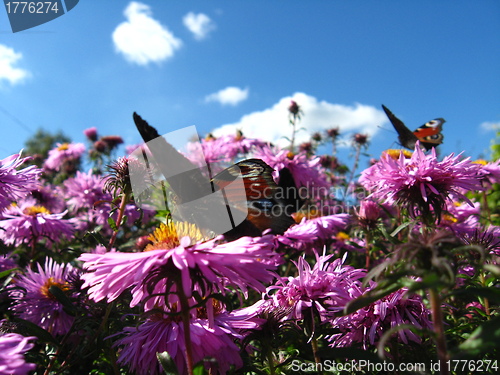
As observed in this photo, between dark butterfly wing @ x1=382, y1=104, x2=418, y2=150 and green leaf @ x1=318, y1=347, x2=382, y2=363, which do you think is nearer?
green leaf @ x1=318, y1=347, x2=382, y2=363

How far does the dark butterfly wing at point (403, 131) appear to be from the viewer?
3.65 m

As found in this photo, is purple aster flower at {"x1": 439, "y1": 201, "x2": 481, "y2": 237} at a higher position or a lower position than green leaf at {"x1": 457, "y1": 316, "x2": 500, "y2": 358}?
higher

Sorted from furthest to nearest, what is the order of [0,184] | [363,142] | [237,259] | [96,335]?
[363,142]
[0,184]
[96,335]
[237,259]

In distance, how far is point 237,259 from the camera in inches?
35.6

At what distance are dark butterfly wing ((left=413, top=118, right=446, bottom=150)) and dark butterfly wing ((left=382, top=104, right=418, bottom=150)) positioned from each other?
13cm

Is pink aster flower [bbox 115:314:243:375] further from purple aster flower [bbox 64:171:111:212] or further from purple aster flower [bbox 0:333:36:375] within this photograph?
purple aster flower [bbox 64:171:111:212]

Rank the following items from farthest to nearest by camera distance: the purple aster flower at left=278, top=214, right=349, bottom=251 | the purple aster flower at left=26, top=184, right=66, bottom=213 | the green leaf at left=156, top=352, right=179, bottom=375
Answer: the purple aster flower at left=26, top=184, right=66, bottom=213 → the purple aster flower at left=278, top=214, right=349, bottom=251 → the green leaf at left=156, top=352, right=179, bottom=375

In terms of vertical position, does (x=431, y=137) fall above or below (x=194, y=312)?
above

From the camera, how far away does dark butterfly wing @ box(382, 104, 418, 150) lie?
365 cm

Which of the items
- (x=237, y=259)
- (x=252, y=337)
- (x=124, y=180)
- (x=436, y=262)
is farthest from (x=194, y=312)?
(x=124, y=180)

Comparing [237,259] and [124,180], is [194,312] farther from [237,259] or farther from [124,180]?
[124,180]

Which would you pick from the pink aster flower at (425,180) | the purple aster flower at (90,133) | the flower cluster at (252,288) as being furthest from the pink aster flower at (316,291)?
the purple aster flower at (90,133)

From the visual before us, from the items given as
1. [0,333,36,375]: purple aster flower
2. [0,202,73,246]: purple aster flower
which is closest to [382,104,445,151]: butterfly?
[0,202,73,246]: purple aster flower

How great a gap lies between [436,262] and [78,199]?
11.7 feet
